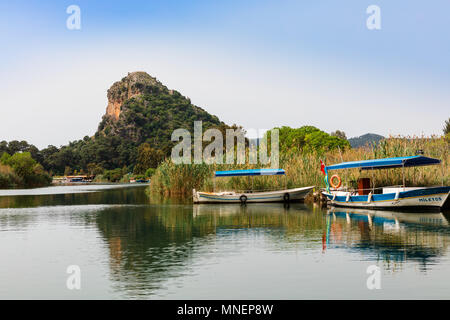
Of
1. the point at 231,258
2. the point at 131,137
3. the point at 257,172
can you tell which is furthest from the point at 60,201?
the point at 131,137

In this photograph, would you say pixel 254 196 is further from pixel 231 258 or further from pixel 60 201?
pixel 231 258

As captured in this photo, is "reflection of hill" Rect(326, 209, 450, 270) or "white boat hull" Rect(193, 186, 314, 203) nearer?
"reflection of hill" Rect(326, 209, 450, 270)

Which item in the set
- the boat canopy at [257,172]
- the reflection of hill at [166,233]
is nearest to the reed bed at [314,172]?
the boat canopy at [257,172]

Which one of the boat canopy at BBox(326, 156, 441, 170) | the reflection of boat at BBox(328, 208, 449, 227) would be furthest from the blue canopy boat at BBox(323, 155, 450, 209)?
the reflection of boat at BBox(328, 208, 449, 227)

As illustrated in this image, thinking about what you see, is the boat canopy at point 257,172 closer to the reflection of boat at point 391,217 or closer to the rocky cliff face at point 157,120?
the reflection of boat at point 391,217

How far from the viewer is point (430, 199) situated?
30.7m

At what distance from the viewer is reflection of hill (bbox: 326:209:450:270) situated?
16.6 meters

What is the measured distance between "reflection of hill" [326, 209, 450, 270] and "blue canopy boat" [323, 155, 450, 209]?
141 centimetres

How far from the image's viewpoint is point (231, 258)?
16453mm

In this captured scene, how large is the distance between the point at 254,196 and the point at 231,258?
2564cm

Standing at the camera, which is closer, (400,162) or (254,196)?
(400,162)

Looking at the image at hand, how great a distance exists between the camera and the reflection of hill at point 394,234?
16.6 meters

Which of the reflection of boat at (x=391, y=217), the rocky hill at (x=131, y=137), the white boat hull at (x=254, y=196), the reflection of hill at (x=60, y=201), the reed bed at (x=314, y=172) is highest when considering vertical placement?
the rocky hill at (x=131, y=137)

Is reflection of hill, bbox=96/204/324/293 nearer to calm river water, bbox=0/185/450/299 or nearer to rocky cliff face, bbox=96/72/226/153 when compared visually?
calm river water, bbox=0/185/450/299
